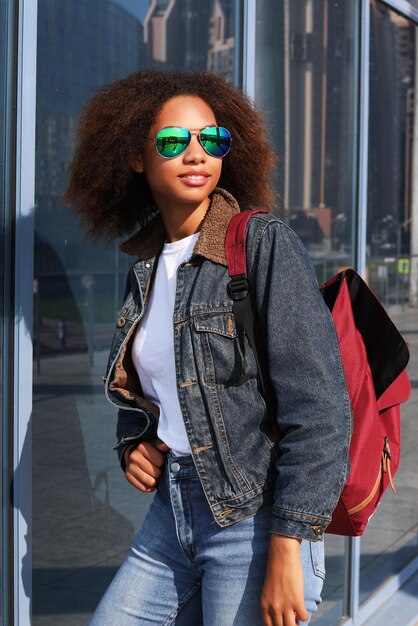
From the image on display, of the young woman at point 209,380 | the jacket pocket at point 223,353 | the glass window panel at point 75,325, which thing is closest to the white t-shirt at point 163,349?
the young woman at point 209,380

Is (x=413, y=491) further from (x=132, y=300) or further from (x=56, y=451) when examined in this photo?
(x=132, y=300)

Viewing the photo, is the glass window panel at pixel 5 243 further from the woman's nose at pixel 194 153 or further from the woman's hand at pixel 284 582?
the woman's hand at pixel 284 582

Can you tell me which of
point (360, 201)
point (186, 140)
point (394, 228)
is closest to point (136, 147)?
point (186, 140)

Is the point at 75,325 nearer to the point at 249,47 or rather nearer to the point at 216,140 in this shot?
the point at 216,140

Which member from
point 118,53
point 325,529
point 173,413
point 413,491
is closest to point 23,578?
point 173,413

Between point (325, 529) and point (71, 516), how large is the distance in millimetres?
1252

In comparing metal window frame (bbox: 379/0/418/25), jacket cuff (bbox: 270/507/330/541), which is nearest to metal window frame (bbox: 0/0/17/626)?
jacket cuff (bbox: 270/507/330/541)

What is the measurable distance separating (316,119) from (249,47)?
0.65 m

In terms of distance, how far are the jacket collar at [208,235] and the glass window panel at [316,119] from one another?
1.51 meters

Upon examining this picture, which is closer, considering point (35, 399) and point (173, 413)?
point (173, 413)

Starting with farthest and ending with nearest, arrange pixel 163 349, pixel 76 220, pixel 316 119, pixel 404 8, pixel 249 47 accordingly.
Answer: pixel 404 8 → pixel 316 119 → pixel 249 47 → pixel 76 220 → pixel 163 349

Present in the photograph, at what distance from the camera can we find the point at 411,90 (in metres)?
4.90

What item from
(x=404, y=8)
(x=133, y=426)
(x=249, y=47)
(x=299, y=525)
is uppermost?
(x=404, y=8)

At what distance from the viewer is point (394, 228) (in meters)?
4.78
